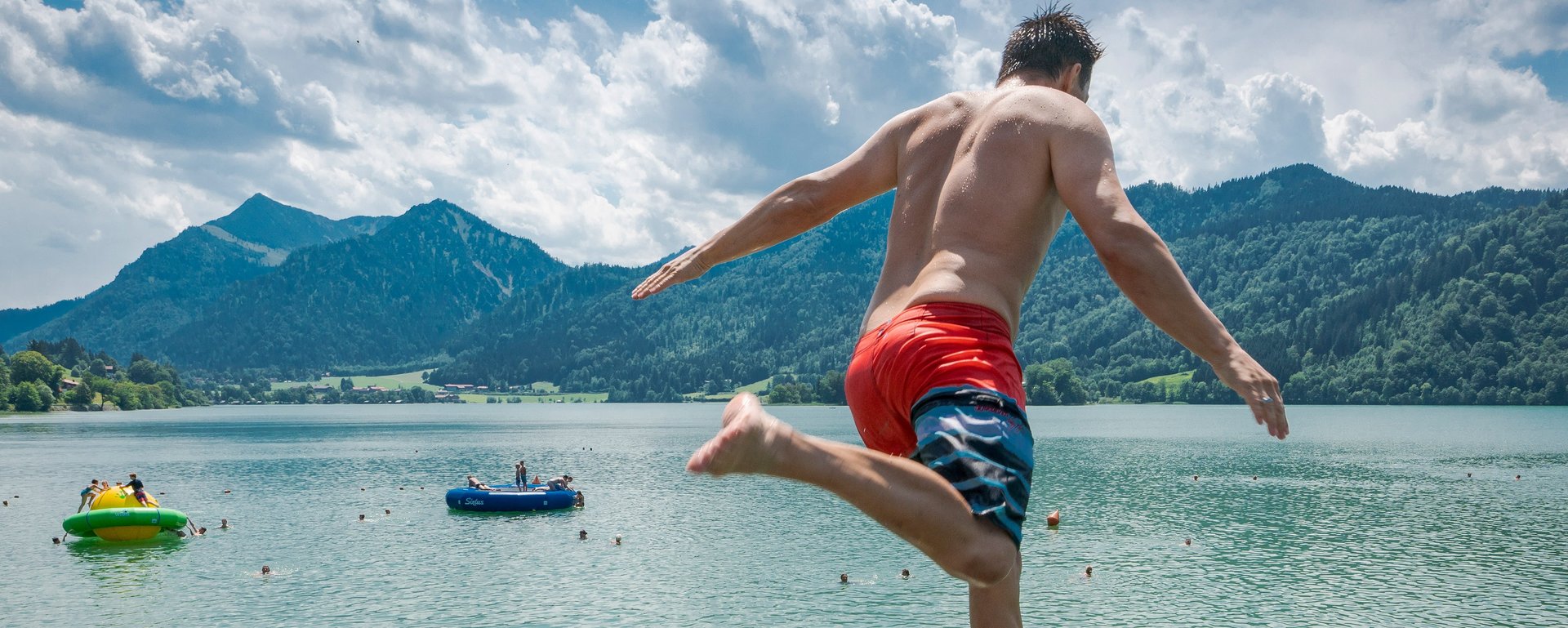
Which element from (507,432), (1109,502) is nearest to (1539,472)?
(1109,502)

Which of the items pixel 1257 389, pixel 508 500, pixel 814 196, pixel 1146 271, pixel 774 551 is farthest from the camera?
pixel 508 500

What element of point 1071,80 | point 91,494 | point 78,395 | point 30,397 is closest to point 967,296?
point 1071,80

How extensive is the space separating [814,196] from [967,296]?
3.12 ft

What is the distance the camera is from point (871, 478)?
2990 mm

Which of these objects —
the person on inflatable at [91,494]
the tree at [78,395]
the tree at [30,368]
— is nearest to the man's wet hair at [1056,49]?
the person on inflatable at [91,494]

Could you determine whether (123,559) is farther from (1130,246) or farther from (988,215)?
(1130,246)

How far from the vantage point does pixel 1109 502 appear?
55.9 metres

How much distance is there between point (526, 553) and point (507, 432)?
114 m

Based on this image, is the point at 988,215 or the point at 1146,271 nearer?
the point at 1146,271

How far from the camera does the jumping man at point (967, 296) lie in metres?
3.04

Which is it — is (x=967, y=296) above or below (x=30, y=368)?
below

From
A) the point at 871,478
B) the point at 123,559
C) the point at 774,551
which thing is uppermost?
the point at 871,478

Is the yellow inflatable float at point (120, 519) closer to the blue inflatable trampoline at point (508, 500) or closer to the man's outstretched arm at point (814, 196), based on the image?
the blue inflatable trampoline at point (508, 500)

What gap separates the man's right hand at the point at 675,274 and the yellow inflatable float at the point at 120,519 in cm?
4297
